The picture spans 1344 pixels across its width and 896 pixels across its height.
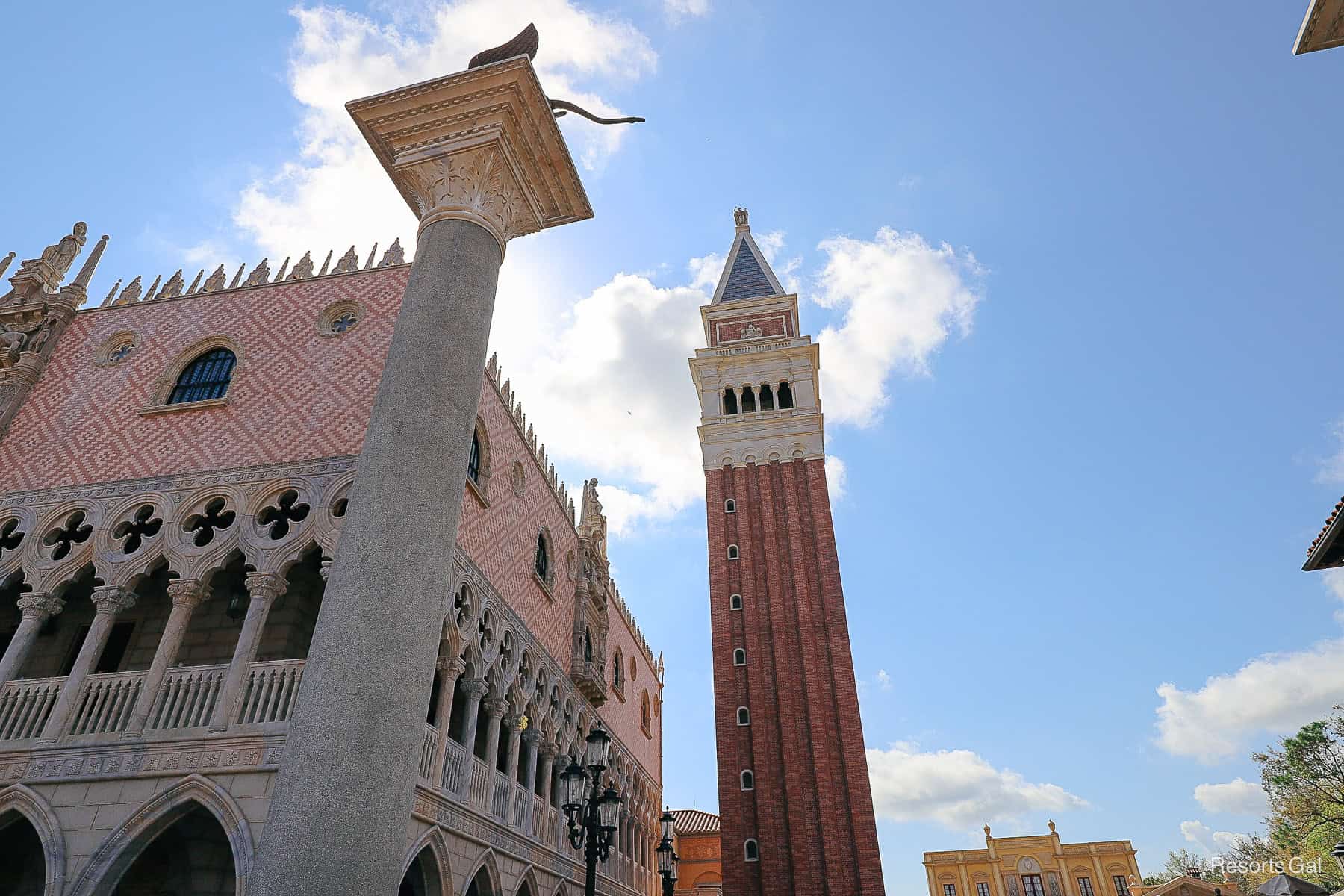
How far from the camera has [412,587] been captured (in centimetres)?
365

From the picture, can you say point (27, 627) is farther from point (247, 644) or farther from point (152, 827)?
point (152, 827)

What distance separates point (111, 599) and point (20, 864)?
3.13 metres

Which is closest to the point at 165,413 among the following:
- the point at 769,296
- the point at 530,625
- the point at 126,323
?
the point at 126,323

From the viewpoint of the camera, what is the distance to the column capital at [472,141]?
484cm

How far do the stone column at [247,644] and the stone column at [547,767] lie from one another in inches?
258

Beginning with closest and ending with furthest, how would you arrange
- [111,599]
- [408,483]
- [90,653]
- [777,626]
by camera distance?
1. [408,483]
2. [90,653]
3. [111,599]
4. [777,626]

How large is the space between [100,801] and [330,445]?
173 inches

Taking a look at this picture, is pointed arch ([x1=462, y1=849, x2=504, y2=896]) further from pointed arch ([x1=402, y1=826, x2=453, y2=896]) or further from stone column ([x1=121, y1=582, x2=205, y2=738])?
stone column ([x1=121, y1=582, x2=205, y2=738])

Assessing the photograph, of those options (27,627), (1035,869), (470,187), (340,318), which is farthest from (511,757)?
(1035,869)

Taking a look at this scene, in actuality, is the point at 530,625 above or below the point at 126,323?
below

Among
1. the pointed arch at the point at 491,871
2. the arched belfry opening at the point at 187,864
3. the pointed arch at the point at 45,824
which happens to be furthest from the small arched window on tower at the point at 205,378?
the pointed arch at the point at 491,871

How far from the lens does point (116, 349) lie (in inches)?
483

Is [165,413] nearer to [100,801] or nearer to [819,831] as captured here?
[100,801]

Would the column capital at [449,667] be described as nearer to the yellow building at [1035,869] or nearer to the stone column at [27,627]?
the stone column at [27,627]
